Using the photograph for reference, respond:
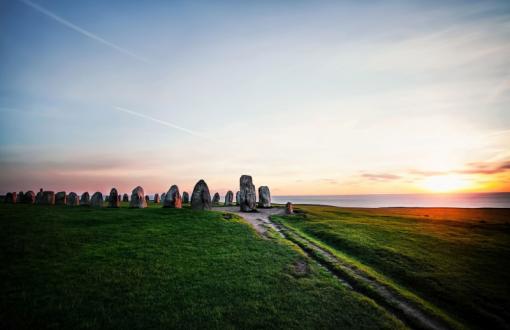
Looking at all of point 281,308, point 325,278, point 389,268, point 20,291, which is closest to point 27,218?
point 20,291

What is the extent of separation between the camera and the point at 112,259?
12.6m

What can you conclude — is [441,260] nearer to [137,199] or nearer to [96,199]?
[137,199]

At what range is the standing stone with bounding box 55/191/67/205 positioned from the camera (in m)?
30.4

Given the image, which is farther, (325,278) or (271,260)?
(271,260)

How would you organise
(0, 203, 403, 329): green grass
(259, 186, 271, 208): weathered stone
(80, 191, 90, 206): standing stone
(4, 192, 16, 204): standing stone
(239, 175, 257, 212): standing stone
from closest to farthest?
(0, 203, 403, 329): green grass → (4, 192, 16, 204): standing stone → (80, 191, 90, 206): standing stone → (239, 175, 257, 212): standing stone → (259, 186, 271, 208): weathered stone

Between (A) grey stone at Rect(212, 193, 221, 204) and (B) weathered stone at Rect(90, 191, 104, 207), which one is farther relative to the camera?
(A) grey stone at Rect(212, 193, 221, 204)

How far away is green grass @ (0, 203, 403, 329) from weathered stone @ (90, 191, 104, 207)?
12551mm

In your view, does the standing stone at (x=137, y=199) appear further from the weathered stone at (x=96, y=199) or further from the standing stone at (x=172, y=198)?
the weathered stone at (x=96, y=199)

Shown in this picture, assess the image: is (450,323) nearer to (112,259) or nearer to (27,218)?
(112,259)

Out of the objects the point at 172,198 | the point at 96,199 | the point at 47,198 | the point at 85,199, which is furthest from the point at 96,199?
the point at 172,198

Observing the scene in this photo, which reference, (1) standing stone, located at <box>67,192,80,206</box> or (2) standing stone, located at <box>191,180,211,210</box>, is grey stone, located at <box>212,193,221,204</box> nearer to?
(2) standing stone, located at <box>191,180,211,210</box>

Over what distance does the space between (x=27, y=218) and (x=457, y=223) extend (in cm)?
4478

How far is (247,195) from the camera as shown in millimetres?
33656

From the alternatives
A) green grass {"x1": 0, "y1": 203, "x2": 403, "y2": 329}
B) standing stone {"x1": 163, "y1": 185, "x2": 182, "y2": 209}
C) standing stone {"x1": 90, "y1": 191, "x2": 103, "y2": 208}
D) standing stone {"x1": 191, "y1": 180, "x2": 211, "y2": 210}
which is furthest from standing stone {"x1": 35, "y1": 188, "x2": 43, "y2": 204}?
standing stone {"x1": 191, "y1": 180, "x2": 211, "y2": 210}
